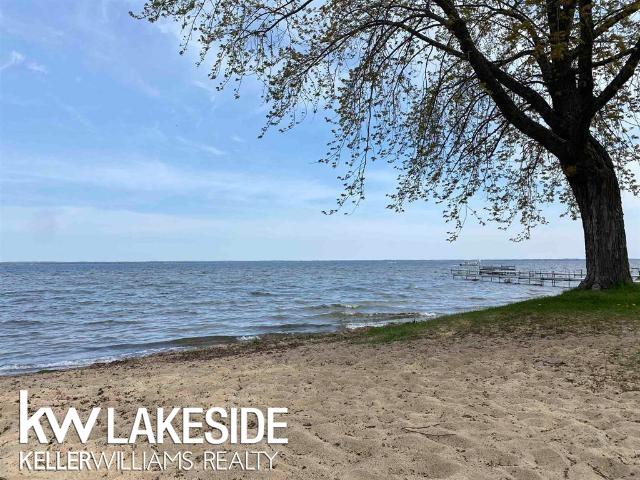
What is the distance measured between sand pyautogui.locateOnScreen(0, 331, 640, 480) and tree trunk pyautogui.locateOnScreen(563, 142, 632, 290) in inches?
177

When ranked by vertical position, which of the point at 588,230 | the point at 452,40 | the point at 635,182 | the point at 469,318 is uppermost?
the point at 452,40

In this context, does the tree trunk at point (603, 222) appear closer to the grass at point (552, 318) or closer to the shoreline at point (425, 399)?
the grass at point (552, 318)

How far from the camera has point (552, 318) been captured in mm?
10758

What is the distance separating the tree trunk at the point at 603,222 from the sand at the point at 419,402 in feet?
14.8

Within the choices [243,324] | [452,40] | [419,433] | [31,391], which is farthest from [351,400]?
[243,324]

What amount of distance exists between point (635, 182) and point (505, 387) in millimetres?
12362

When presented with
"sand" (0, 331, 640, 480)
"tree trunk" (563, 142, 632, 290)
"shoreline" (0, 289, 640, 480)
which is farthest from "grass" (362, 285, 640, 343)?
"sand" (0, 331, 640, 480)

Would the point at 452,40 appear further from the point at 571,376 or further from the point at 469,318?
the point at 571,376

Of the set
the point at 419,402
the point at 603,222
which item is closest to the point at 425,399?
the point at 419,402

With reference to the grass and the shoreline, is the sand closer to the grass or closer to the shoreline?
the shoreline

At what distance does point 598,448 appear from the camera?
4230mm

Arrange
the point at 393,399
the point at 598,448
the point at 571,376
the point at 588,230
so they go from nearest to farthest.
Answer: the point at 598,448 → the point at 393,399 → the point at 571,376 → the point at 588,230

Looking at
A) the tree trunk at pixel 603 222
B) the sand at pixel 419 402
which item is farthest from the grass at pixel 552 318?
the sand at pixel 419 402

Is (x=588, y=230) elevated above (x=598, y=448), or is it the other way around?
(x=588, y=230)
